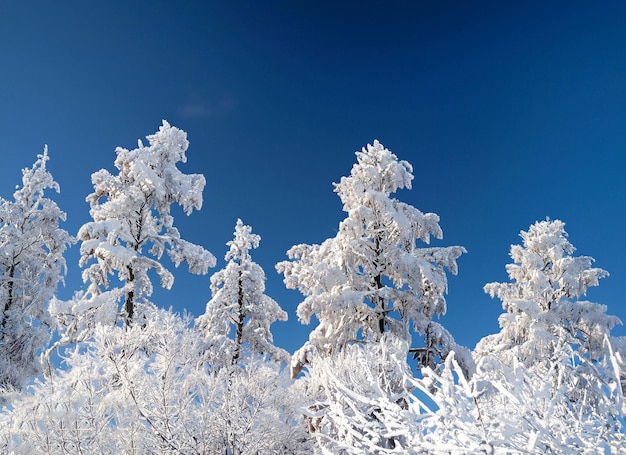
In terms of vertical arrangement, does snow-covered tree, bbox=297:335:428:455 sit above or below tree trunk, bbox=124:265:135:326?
below

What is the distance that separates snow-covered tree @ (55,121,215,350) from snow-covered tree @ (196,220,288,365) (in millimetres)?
3585

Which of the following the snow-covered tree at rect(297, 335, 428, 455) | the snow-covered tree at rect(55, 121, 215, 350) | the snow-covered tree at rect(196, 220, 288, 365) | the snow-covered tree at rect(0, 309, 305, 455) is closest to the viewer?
the snow-covered tree at rect(297, 335, 428, 455)

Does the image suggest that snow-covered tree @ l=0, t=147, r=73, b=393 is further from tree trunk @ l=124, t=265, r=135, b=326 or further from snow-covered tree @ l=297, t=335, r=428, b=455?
snow-covered tree @ l=297, t=335, r=428, b=455

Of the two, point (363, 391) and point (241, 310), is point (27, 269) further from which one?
point (363, 391)

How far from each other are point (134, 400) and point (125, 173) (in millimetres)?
9111

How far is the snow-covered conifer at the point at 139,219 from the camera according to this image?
526 inches

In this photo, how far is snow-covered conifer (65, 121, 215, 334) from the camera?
1335cm

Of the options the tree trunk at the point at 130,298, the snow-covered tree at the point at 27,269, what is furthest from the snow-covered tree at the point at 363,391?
the snow-covered tree at the point at 27,269

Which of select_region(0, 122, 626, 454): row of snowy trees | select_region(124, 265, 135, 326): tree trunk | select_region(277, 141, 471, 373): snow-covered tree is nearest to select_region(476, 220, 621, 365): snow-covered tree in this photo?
select_region(0, 122, 626, 454): row of snowy trees

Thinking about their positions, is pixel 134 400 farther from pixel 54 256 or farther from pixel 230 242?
pixel 230 242

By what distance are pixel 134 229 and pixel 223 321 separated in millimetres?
5173

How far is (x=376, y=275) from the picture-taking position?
14508mm

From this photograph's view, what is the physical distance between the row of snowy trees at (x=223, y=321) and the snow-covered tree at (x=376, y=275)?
0.14 feet

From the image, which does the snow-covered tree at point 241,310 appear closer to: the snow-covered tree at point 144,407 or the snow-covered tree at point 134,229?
the snow-covered tree at point 134,229
